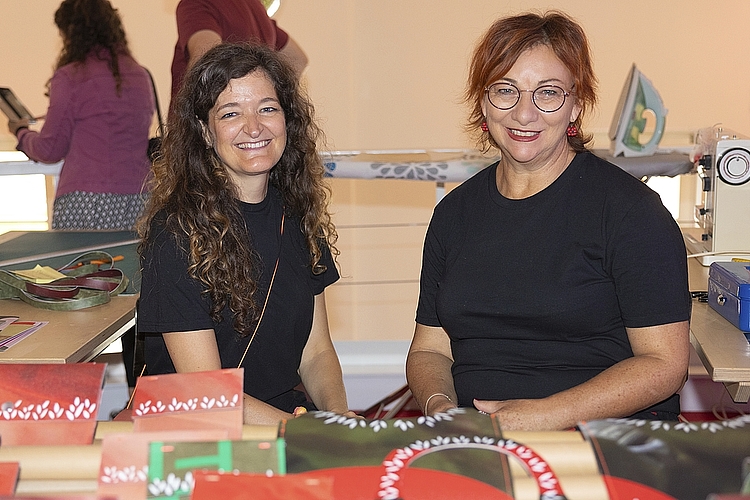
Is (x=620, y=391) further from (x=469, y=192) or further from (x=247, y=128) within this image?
(x=247, y=128)

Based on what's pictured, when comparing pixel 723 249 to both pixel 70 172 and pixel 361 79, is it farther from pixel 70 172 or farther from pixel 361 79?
pixel 361 79

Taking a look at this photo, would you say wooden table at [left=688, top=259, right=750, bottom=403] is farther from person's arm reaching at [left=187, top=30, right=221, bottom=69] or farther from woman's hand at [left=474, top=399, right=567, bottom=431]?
person's arm reaching at [left=187, top=30, right=221, bottom=69]

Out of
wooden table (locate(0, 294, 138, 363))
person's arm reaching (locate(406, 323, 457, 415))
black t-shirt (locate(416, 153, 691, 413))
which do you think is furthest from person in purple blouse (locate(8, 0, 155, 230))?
black t-shirt (locate(416, 153, 691, 413))

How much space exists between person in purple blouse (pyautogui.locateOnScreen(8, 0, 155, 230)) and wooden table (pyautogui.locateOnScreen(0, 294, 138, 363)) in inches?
35.5

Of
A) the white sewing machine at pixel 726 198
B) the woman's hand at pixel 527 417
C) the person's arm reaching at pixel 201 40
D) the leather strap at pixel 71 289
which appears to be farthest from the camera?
the person's arm reaching at pixel 201 40

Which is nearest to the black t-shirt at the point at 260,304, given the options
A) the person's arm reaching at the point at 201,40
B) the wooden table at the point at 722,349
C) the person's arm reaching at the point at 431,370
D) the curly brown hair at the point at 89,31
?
the person's arm reaching at the point at 431,370

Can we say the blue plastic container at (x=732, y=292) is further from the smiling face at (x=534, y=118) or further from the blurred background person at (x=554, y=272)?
the smiling face at (x=534, y=118)

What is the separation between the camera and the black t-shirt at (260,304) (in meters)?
1.51

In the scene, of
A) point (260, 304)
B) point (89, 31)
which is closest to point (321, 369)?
point (260, 304)

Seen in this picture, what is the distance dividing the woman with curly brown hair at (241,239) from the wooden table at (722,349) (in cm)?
72

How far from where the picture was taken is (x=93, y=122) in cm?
286

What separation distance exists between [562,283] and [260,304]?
1.89ft

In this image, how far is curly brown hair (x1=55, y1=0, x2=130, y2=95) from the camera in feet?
9.25

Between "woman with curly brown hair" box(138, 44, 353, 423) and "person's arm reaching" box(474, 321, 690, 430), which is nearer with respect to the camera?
"person's arm reaching" box(474, 321, 690, 430)
